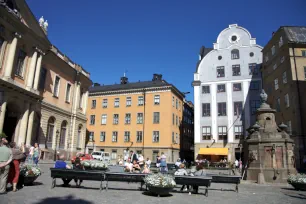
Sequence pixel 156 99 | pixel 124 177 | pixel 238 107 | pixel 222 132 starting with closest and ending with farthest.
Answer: pixel 124 177 → pixel 238 107 → pixel 222 132 → pixel 156 99

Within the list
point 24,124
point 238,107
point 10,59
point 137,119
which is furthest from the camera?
point 137,119

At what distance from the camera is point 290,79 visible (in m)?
31.5

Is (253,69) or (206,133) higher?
(253,69)

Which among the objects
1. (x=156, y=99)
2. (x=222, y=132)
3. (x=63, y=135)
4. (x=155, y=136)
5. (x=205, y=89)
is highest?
(x=205, y=89)

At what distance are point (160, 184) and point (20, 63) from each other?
2231 cm

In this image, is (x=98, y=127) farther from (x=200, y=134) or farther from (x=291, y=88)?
(x=291, y=88)

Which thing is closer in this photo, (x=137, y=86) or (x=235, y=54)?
(x=235, y=54)

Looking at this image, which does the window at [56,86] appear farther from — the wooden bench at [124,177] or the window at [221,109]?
the window at [221,109]

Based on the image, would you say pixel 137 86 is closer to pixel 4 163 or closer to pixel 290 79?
pixel 290 79

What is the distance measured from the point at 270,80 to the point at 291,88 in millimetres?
6521

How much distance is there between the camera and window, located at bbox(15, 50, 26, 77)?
25000mm

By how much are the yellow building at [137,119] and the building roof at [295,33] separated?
68.6 feet

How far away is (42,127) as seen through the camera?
93.6ft

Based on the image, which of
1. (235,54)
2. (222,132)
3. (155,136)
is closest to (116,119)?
(155,136)
